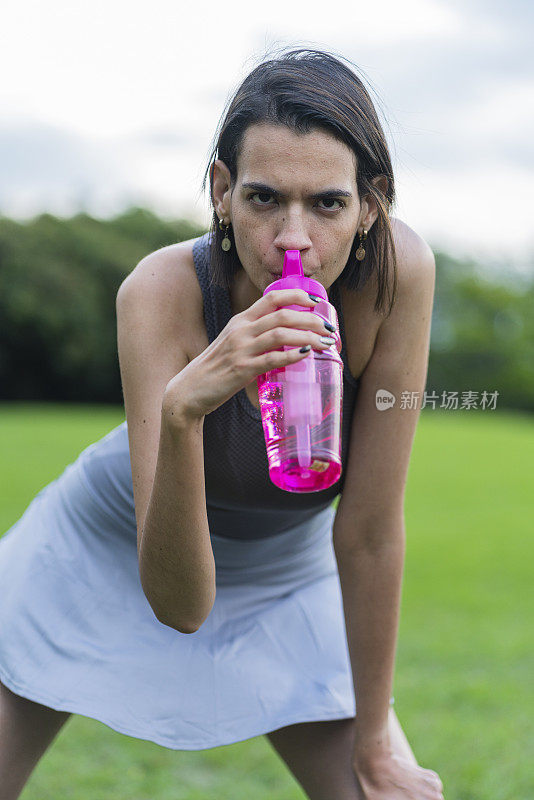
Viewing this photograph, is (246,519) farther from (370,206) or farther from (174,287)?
(370,206)

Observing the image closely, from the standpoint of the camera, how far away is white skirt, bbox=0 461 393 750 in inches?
108

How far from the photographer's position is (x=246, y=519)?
2906mm

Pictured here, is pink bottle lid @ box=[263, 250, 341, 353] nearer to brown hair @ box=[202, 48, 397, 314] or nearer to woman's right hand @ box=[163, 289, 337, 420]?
woman's right hand @ box=[163, 289, 337, 420]

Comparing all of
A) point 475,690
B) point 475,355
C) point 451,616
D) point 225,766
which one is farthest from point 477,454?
point 475,355

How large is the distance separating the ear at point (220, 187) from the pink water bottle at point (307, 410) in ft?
1.08

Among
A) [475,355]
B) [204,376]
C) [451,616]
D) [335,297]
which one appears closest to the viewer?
[204,376]

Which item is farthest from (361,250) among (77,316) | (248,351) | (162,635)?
(77,316)

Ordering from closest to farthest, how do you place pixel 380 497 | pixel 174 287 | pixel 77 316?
1. pixel 174 287
2. pixel 380 497
3. pixel 77 316

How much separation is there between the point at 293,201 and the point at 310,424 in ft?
1.66

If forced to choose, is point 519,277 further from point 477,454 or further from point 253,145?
point 253,145

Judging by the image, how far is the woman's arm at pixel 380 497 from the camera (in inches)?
105

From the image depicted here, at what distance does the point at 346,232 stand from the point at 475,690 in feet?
15.1

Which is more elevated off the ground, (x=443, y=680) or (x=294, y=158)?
(x=294, y=158)

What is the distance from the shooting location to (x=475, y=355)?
44938mm
